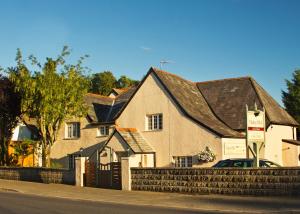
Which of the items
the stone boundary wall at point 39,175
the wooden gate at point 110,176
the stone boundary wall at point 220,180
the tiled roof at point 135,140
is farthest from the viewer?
the tiled roof at point 135,140

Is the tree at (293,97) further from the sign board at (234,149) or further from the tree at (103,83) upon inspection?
the tree at (103,83)

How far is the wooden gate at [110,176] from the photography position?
82.6ft

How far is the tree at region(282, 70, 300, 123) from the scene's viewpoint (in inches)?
2208

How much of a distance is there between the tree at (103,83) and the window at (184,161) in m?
57.4

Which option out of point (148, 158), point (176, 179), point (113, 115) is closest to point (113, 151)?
point (148, 158)

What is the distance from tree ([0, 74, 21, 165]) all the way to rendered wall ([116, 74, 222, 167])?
27.3ft

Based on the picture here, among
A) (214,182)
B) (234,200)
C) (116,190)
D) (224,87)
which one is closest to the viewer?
(234,200)

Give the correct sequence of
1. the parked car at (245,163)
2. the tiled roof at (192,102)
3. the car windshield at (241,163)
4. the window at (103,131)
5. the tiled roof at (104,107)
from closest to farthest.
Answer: the parked car at (245,163)
the car windshield at (241,163)
the tiled roof at (192,102)
the window at (103,131)
the tiled roof at (104,107)

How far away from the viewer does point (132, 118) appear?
3559cm

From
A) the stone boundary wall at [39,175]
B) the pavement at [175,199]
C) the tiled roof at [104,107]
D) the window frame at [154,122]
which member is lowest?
the pavement at [175,199]

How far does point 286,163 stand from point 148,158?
1100 centimetres

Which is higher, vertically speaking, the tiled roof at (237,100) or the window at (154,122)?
the tiled roof at (237,100)

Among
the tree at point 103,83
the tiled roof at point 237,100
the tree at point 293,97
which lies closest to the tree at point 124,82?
the tree at point 103,83

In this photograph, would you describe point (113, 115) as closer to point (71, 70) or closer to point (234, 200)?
point (71, 70)
